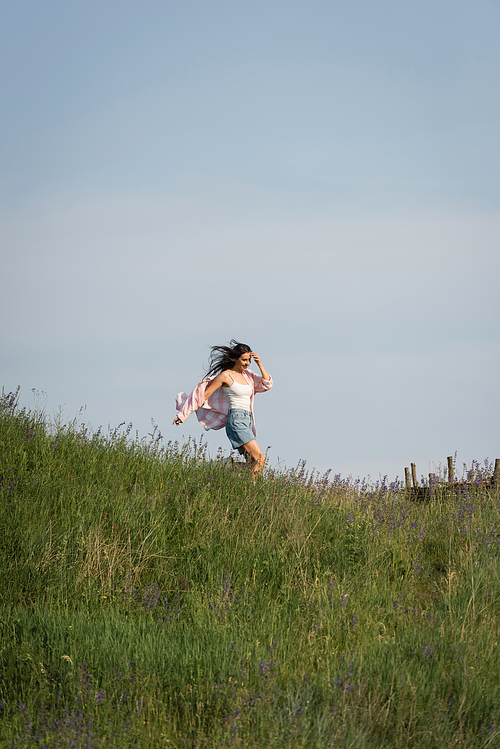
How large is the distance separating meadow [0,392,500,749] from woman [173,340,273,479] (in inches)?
34.2

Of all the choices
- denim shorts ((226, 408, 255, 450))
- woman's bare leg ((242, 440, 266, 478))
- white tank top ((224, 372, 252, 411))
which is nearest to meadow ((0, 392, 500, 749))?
woman's bare leg ((242, 440, 266, 478))

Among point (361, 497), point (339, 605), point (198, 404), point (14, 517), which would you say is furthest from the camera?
point (198, 404)

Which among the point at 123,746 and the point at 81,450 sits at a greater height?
the point at 81,450

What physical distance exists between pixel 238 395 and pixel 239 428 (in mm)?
532

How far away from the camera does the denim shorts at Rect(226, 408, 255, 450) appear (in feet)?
30.2

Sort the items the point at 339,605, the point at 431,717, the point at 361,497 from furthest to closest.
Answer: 1. the point at 361,497
2. the point at 339,605
3. the point at 431,717

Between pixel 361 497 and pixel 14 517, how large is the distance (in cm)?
460

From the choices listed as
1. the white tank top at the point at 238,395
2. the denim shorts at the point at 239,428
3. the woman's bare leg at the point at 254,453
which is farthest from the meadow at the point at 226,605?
the white tank top at the point at 238,395

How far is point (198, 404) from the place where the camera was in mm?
9516

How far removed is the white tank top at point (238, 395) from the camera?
9445mm

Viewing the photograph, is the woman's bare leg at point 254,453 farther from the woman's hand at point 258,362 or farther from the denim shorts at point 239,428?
the woman's hand at point 258,362

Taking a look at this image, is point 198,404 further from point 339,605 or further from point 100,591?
point 339,605

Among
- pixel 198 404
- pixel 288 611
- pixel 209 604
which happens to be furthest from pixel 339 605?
pixel 198 404

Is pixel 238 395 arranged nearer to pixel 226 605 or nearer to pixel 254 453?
pixel 254 453
